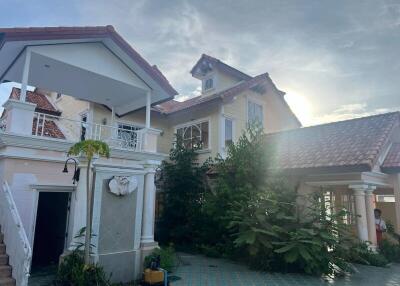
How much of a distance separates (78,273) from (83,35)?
716 cm

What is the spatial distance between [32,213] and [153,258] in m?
3.82

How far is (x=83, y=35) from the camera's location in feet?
31.8

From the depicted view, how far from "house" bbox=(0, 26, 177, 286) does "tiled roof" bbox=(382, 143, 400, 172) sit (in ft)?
28.2

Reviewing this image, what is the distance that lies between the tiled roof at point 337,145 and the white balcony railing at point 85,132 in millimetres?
5369

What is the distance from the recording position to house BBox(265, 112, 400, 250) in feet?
33.6

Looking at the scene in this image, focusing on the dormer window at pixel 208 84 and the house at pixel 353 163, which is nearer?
the house at pixel 353 163

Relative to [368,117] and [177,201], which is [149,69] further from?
[368,117]

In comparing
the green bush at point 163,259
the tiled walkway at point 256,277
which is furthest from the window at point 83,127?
the tiled walkway at point 256,277

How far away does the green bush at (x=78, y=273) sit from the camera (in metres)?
6.61

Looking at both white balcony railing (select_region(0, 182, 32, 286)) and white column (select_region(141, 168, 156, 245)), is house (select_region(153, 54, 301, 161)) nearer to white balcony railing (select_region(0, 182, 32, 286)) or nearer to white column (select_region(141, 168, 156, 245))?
white column (select_region(141, 168, 156, 245))

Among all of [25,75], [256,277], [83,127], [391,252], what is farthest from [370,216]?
[25,75]

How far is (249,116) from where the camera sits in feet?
55.6

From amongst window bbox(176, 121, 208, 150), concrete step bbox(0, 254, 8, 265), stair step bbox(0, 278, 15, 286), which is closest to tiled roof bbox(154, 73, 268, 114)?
window bbox(176, 121, 208, 150)

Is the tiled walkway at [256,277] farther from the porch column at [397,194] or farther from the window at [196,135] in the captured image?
the window at [196,135]
